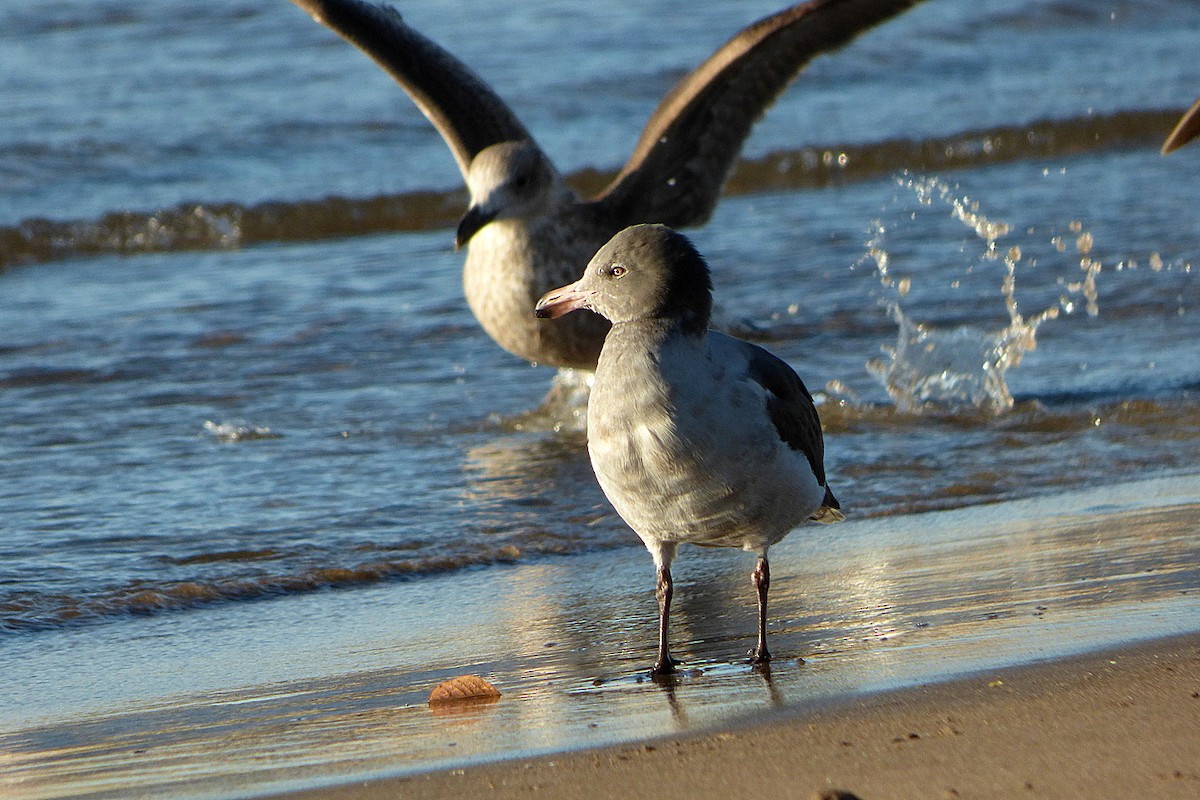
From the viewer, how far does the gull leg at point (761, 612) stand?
3726 millimetres

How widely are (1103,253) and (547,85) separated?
268 inches

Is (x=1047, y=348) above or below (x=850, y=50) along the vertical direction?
below

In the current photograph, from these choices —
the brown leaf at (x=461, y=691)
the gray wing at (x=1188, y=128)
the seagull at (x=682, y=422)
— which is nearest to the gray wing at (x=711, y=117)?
the gray wing at (x=1188, y=128)

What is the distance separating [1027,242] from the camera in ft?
29.2

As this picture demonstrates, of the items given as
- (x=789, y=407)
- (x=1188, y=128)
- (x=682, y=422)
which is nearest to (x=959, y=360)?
(x=1188, y=128)

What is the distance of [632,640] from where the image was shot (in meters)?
4.01

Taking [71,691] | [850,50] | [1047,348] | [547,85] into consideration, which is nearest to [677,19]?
[850,50]

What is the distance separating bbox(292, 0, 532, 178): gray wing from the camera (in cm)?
730

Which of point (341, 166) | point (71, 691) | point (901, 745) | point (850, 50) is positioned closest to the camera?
point (901, 745)

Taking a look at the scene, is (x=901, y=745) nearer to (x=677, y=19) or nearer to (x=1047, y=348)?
(x=1047, y=348)

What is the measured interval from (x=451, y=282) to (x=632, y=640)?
5.23 metres

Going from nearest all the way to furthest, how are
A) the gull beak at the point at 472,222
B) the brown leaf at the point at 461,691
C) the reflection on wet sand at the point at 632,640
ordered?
the reflection on wet sand at the point at 632,640, the brown leaf at the point at 461,691, the gull beak at the point at 472,222

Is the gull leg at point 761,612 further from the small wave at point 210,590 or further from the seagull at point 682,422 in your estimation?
the small wave at point 210,590

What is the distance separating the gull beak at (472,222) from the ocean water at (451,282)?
67 centimetres
